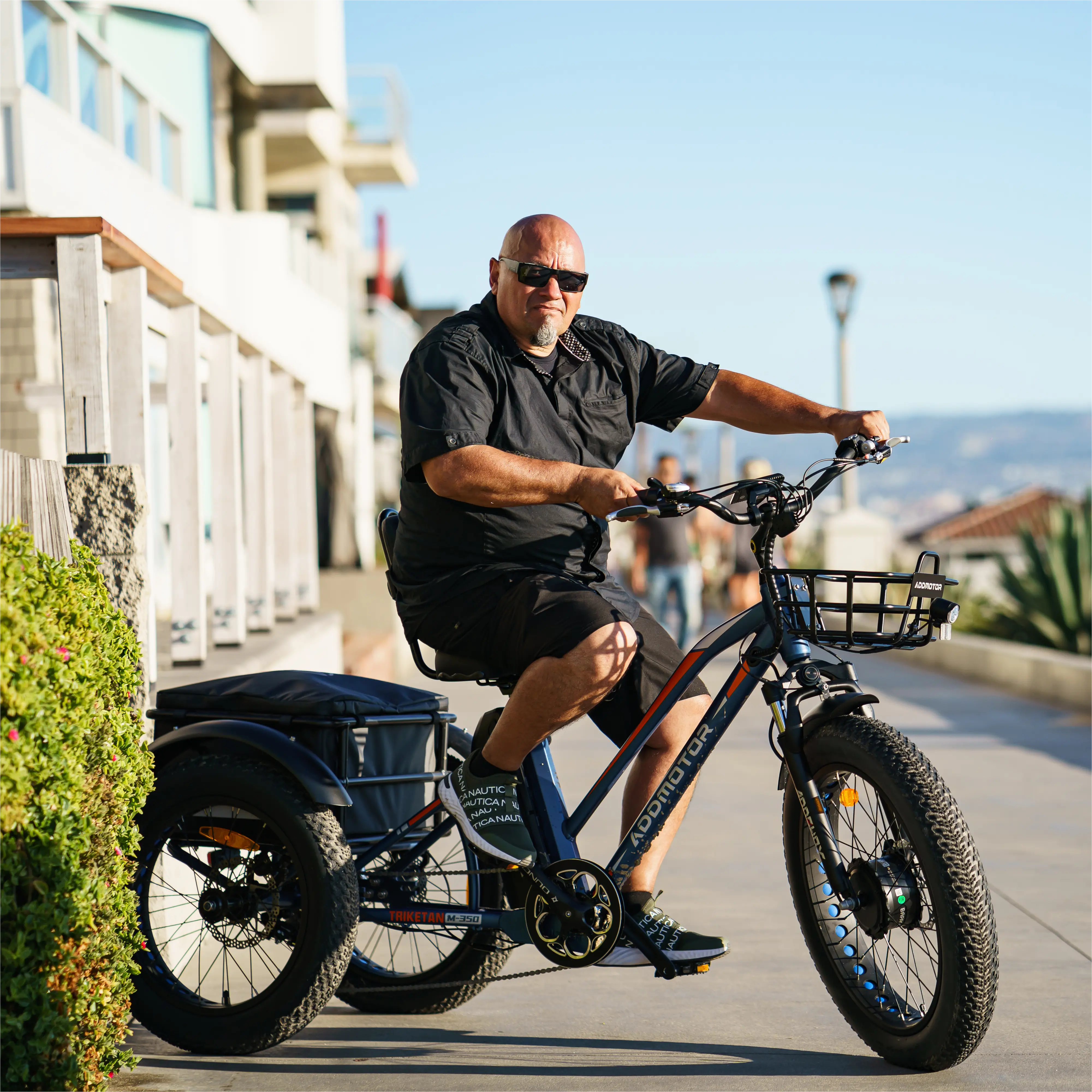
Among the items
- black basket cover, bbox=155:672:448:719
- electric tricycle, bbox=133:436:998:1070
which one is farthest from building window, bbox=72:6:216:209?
electric tricycle, bbox=133:436:998:1070

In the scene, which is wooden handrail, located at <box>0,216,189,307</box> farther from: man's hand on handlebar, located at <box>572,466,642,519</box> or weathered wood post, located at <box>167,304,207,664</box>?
man's hand on handlebar, located at <box>572,466,642,519</box>

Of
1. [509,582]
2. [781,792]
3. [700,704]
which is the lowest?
[781,792]

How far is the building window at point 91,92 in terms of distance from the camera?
1098 centimetres

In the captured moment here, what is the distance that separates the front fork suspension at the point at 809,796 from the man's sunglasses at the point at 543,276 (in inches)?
41.5

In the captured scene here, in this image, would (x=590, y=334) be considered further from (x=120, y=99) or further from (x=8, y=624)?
(x=120, y=99)

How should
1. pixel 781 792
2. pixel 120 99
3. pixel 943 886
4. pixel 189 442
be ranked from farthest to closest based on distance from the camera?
pixel 120 99 < pixel 781 792 < pixel 189 442 < pixel 943 886

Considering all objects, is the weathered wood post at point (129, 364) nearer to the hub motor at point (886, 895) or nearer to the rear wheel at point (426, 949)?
the rear wheel at point (426, 949)

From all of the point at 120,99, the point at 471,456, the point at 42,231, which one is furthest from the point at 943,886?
the point at 120,99

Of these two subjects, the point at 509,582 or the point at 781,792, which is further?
the point at 781,792

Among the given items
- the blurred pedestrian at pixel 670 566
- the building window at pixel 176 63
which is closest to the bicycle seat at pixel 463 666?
the blurred pedestrian at pixel 670 566

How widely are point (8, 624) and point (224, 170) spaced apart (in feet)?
55.2

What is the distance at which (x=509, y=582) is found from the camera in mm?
3523

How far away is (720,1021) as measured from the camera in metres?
3.89

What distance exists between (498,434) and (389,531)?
442mm
